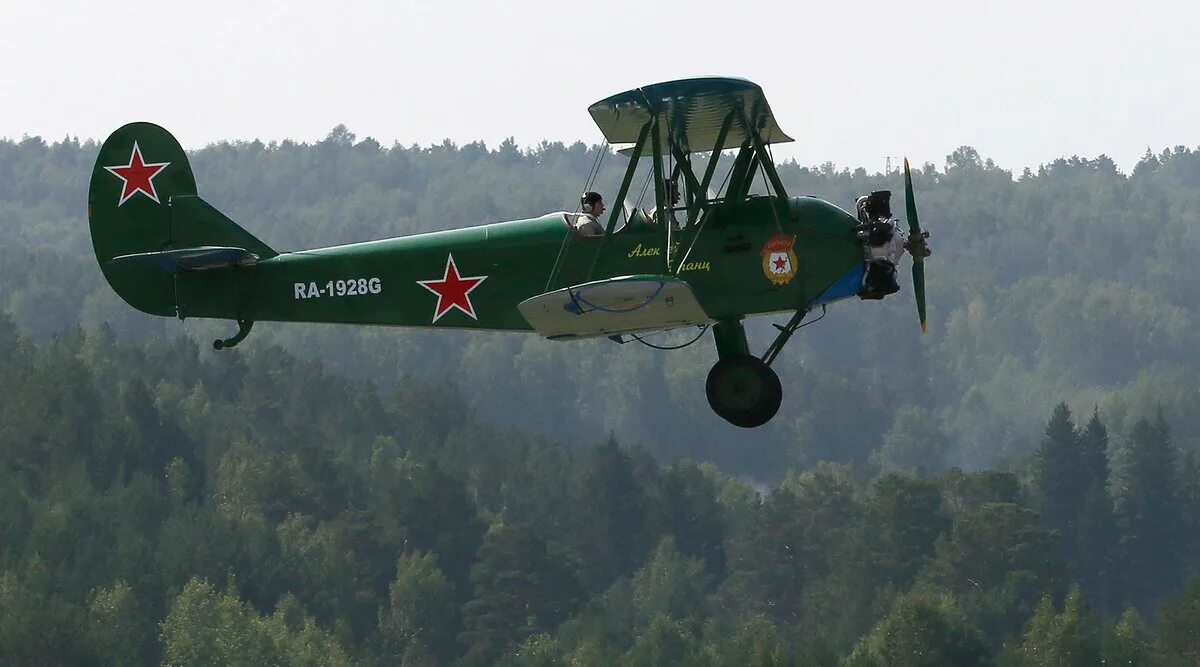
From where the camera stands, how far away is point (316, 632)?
3750 inches

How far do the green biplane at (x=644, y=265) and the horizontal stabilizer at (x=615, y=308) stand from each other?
2 cm

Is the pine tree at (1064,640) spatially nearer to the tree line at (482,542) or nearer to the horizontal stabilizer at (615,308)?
the tree line at (482,542)

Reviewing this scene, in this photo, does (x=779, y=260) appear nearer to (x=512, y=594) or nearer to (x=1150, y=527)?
(x=512, y=594)

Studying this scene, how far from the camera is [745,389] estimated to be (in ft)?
59.7

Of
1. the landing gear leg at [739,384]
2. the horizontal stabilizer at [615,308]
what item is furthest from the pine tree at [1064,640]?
the horizontal stabilizer at [615,308]

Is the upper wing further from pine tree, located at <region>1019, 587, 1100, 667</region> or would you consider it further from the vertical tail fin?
pine tree, located at <region>1019, 587, 1100, 667</region>

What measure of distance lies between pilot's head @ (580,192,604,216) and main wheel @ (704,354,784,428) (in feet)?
6.01

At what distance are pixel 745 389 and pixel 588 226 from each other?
2.06 m

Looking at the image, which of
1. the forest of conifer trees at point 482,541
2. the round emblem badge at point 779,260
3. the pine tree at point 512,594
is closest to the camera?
the round emblem badge at point 779,260

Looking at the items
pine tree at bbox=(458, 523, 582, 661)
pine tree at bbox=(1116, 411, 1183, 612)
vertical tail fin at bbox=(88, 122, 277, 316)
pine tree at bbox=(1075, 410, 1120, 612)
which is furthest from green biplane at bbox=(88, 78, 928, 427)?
pine tree at bbox=(1116, 411, 1183, 612)

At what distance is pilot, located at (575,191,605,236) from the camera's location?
730 inches

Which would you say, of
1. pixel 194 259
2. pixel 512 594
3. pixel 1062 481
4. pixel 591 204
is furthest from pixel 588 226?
pixel 1062 481

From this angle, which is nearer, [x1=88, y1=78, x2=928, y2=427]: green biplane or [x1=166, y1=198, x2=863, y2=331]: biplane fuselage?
[x1=88, y1=78, x2=928, y2=427]: green biplane

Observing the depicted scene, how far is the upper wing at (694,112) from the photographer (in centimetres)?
1739
